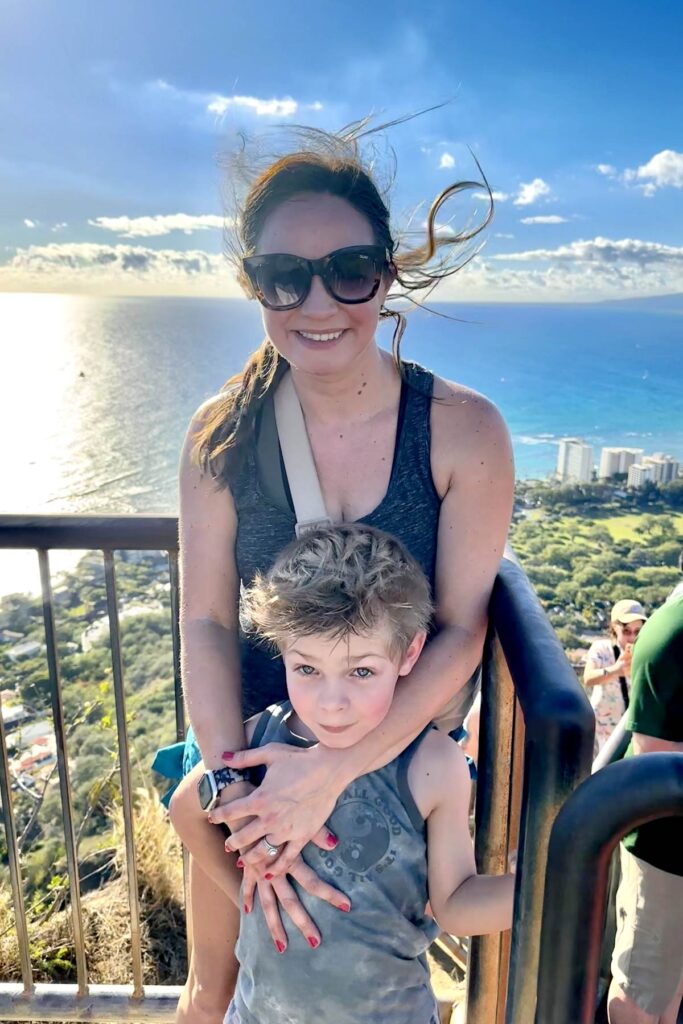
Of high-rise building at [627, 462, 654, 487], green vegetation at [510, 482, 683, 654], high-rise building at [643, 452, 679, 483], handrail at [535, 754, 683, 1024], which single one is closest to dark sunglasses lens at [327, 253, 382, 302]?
handrail at [535, 754, 683, 1024]

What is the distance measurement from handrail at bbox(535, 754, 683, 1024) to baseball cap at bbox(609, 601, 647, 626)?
9.65ft

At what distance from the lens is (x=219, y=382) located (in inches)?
566

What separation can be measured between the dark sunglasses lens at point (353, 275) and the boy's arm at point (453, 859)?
792 millimetres

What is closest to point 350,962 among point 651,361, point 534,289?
point 651,361

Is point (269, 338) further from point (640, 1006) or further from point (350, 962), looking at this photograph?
point (640, 1006)

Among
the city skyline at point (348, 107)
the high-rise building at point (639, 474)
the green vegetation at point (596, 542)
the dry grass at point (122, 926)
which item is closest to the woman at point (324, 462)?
the dry grass at point (122, 926)

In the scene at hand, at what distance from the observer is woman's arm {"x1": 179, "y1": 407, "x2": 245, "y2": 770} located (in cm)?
147

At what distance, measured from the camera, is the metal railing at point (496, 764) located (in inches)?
28.3

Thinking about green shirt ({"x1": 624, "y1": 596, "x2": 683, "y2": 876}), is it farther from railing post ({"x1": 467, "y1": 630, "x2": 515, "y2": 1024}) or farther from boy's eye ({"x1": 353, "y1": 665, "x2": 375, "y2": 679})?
boy's eye ({"x1": 353, "y1": 665, "x2": 375, "y2": 679})

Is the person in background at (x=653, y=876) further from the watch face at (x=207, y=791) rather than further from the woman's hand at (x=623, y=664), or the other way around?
the woman's hand at (x=623, y=664)

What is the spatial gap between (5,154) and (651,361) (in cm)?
3972

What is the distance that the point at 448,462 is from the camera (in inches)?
56.1

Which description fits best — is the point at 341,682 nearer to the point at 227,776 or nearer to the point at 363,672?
the point at 363,672

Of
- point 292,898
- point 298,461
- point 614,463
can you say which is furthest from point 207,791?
point 614,463
